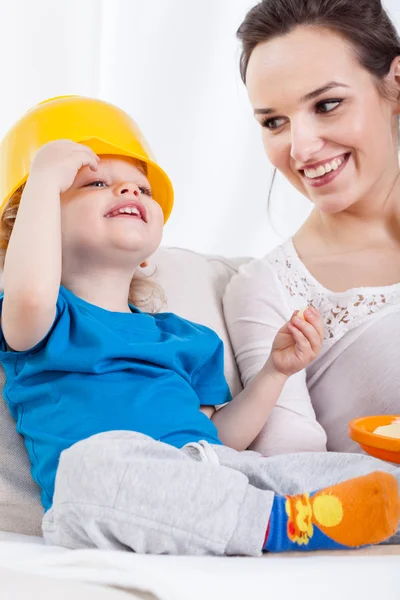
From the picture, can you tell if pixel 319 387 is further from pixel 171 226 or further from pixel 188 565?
pixel 171 226

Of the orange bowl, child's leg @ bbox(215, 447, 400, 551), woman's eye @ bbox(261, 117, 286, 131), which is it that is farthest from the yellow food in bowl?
woman's eye @ bbox(261, 117, 286, 131)

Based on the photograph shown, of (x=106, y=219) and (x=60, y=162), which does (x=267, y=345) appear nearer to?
(x=106, y=219)

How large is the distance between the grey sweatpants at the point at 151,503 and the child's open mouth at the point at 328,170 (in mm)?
729

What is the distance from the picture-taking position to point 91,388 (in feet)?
3.71

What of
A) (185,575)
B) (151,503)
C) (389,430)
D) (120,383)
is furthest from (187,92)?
(185,575)

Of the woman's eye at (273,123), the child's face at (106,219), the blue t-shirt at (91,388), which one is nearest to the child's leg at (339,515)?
the blue t-shirt at (91,388)

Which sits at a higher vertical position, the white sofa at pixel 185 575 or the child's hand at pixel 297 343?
the child's hand at pixel 297 343

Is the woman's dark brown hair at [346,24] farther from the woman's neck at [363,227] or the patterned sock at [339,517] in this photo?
the patterned sock at [339,517]

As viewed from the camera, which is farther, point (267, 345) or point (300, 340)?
point (267, 345)

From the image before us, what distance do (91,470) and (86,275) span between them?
1.55ft

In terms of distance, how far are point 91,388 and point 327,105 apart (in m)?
0.69

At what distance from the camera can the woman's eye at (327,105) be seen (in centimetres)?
142

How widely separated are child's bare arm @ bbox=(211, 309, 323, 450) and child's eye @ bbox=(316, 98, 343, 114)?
405 millimetres

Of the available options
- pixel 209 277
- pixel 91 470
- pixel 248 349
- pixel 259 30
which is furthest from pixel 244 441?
pixel 259 30
